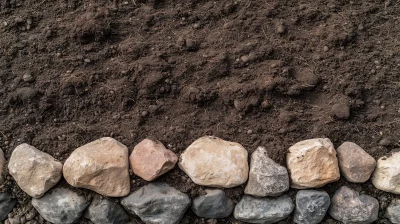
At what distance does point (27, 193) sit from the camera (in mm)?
2066

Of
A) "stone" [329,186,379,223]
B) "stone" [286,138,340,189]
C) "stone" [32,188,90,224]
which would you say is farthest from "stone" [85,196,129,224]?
"stone" [329,186,379,223]

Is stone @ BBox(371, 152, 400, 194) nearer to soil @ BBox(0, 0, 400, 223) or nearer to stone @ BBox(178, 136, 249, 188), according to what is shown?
soil @ BBox(0, 0, 400, 223)

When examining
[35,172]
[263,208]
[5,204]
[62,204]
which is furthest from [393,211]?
[5,204]

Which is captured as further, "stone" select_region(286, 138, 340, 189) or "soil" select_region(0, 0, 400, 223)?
"soil" select_region(0, 0, 400, 223)

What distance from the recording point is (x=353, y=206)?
6.68ft

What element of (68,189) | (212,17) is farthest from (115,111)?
(212,17)

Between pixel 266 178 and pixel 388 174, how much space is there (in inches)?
25.8

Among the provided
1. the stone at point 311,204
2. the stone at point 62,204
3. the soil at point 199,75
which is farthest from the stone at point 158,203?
the stone at point 311,204

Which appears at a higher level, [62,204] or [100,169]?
[100,169]

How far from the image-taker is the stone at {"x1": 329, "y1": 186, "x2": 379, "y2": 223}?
204 centimetres

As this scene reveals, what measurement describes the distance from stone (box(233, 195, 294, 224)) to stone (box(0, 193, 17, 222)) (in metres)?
1.25

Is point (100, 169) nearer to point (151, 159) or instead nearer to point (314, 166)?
point (151, 159)

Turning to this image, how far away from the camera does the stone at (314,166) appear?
2.00m

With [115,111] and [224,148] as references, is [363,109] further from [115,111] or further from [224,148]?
[115,111]
